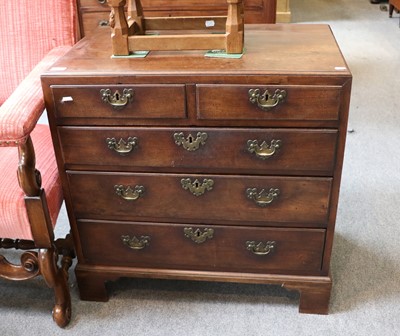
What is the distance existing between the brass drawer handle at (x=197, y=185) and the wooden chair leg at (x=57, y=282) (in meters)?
0.41

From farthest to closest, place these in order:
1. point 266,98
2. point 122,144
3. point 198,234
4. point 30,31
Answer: point 30,31
point 198,234
point 122,144
point 266,98

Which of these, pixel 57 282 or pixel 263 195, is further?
pixel 57 282

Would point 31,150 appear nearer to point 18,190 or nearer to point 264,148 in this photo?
point 18,190

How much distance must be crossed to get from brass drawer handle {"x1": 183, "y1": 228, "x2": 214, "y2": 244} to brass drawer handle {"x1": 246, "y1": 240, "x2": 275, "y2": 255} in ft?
0.36

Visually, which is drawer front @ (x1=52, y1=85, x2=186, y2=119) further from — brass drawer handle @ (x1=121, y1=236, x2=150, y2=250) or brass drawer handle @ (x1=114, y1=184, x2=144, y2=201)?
brass drawer handle @ (x1=121, y1=236, x2=150, y2=250)

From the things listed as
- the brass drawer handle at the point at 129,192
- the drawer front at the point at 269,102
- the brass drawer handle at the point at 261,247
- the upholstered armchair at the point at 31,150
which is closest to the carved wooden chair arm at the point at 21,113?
the upholstered armchair at the point at 31,150

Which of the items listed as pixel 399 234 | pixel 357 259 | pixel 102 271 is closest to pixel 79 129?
pixel 102 271

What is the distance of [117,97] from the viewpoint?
1208mm

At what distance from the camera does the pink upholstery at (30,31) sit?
156cm

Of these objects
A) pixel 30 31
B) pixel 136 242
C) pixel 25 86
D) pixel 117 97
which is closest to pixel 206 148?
pixel 117 97

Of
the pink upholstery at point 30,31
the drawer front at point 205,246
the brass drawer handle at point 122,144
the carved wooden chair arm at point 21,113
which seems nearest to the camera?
the carved wooden chair arm at point 21,113

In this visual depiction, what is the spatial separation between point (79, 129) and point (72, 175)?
14cm

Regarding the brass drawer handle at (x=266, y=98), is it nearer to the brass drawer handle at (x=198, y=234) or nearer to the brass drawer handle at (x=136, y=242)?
the brass drawer handle at (x=198, y=234)

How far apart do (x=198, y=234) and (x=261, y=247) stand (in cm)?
18
